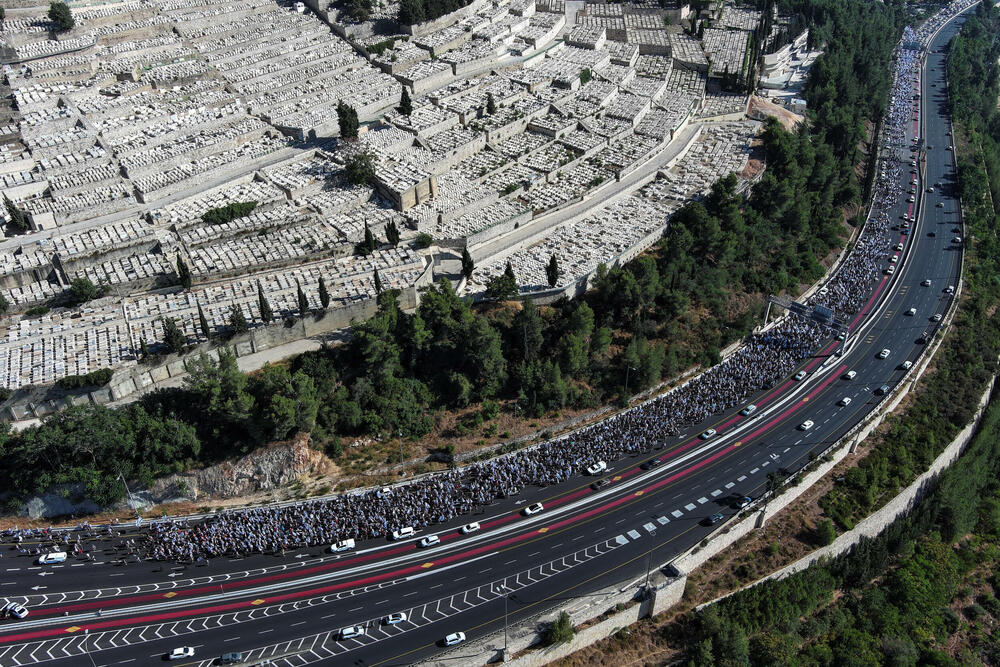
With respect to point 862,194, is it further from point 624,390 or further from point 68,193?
point 68,193

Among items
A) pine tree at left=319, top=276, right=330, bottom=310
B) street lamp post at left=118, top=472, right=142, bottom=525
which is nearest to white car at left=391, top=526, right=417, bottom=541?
street lamp post at left=118, top=472, right=142, bottom=525

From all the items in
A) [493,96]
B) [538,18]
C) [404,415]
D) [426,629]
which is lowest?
[426,629]

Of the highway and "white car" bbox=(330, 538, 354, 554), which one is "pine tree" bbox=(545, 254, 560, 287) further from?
"white car" bbox=(330, 538, 354, 554)

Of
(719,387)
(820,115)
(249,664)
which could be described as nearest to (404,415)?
(249,664)

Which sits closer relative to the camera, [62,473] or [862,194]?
[62,473]

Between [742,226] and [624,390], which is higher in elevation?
[742,226]

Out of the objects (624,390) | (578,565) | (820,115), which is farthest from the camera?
(820,115)

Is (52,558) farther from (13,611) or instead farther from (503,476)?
(503,476)

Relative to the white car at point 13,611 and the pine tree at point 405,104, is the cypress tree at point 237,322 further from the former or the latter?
the pine tree at point 405,104
